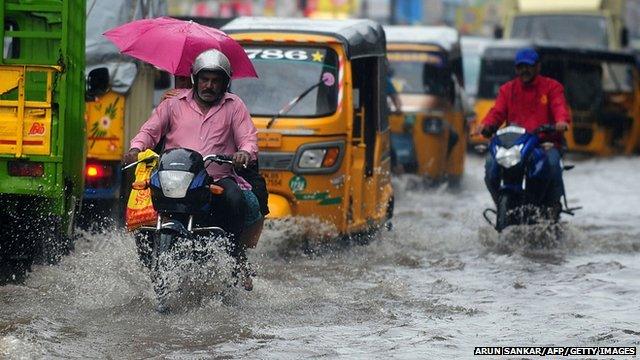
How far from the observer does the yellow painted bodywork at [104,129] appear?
37.4ft

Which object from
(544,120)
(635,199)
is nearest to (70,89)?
(544,120)

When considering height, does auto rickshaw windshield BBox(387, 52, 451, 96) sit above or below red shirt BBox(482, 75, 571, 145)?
below

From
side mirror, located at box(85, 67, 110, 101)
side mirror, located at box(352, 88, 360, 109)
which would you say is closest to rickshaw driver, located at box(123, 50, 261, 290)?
side mirror, located at box(85, 67, 110, 101)

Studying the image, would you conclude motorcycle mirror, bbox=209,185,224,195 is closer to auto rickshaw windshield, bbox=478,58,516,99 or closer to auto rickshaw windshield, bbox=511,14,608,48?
auto rickshaw windshield, bbox=478,58,516,99

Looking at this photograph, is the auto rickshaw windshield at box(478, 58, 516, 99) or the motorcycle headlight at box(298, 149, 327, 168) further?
the auto rickshaw windshield at box(478, 58, 516, 99)

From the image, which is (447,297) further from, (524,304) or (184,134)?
(184,134)

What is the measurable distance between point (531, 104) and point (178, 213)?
538 cm

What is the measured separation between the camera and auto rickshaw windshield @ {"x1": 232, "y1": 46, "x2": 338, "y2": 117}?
11.7 m

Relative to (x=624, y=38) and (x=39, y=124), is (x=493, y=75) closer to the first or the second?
(x=624, y=38)

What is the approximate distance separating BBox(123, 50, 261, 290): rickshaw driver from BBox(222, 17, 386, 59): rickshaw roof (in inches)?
133

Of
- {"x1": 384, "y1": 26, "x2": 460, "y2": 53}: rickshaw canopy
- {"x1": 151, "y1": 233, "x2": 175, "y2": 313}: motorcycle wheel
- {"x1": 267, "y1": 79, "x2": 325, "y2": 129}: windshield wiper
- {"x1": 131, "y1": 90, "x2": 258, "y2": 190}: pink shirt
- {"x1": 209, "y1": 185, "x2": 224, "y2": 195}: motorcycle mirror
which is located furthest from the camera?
{"x1": 384, "y1": 26, "x2": 460, "y2": 53}: rickshaw canopy

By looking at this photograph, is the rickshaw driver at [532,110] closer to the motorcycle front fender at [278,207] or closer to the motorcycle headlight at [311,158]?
the motorcycle headlight at [311,158]

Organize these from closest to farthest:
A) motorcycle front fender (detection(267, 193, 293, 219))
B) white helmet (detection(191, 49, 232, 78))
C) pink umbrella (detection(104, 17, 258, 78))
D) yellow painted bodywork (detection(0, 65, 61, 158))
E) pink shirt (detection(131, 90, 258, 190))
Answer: white helmet (detection(191, 49, 232, 78)) < pink shirt (detection(131, 90, 258, 190)) < pink umbrella (detection(104, 17, 258, 78)) < yellow painted bodywork (detection(0, 65, 61, 158)) < motorcycle front fender (detection(267, 193, 293, 219))

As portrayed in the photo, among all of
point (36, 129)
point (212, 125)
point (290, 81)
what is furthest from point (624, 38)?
point (212, 125)
